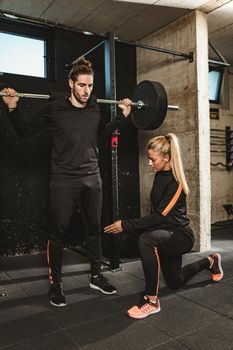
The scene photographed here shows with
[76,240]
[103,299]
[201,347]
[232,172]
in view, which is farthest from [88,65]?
[232,172]

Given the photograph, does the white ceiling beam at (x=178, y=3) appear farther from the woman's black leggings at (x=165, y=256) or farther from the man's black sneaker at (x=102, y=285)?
the man's black sneaker at (x=102, y=285)

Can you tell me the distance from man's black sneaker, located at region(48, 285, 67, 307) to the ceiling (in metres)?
2.43

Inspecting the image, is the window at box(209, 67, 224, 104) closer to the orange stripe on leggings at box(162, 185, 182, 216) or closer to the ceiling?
the ceiling

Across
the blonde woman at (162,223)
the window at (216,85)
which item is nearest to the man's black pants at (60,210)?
the blonde woman at (162,223)

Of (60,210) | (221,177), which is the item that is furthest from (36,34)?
(221,177)

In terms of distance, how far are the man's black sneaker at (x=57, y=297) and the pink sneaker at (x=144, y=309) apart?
0.46m

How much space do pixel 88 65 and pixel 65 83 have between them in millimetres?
1520

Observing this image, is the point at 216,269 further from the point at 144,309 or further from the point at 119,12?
the point at 119,12

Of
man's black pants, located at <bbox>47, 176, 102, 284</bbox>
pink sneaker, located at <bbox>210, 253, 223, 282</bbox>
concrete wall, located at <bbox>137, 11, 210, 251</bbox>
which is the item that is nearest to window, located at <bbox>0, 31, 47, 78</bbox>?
concrete wall, located at <bbox>137, 11, 210, 251</bbox>

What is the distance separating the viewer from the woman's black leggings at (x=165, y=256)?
6.46 ft

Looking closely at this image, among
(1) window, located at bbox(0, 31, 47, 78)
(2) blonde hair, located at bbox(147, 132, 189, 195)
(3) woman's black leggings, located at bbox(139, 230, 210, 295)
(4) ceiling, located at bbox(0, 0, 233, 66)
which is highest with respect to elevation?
(4) ceiling, located at bbox(0, 0, 233, 66)

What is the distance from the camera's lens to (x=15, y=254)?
335 centimetres

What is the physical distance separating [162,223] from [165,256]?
234mm

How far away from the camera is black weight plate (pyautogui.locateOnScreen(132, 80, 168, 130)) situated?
2705 millimetres
